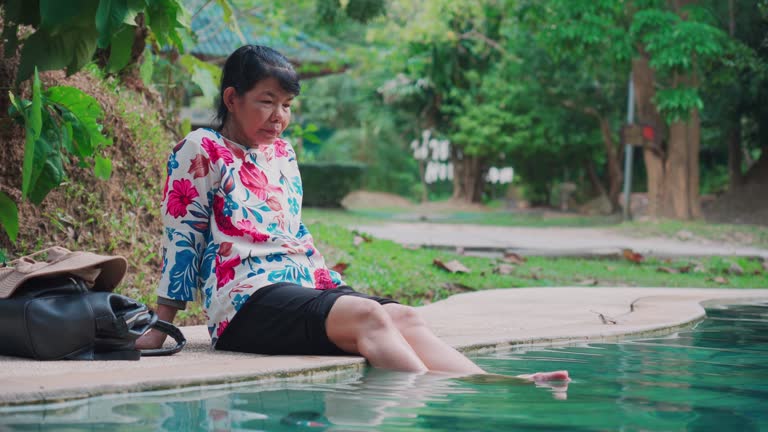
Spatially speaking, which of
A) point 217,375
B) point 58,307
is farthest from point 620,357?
point 58,307

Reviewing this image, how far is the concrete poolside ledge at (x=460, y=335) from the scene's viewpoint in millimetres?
2954

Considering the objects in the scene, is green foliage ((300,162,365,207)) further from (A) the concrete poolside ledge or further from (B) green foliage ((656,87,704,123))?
(A) the concrete poolside ledge

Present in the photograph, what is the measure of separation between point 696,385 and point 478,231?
14.3 metres

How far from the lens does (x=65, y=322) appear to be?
340cm

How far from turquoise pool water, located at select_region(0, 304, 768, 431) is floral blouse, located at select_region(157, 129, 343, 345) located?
57 centimetres

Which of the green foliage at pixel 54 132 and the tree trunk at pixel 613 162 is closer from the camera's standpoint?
the green foliage at pixel 54 132

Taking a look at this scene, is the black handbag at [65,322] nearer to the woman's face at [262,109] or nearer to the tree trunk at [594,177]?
the woman's face at [262,109]

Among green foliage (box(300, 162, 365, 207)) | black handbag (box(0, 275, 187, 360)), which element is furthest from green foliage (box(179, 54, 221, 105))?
green foliage (box(300, 162, 365, 207))

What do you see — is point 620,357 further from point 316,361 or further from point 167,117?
point 167,117

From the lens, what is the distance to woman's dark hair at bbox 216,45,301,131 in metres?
3.72

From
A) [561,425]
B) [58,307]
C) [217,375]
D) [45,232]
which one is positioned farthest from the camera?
[45,232]

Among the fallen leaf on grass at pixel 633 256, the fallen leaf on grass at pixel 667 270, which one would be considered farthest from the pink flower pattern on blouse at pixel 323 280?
the fallen leaf on grass at pixel 633 256

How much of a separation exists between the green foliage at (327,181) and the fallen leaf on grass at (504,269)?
55.6 feet

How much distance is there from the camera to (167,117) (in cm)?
666
